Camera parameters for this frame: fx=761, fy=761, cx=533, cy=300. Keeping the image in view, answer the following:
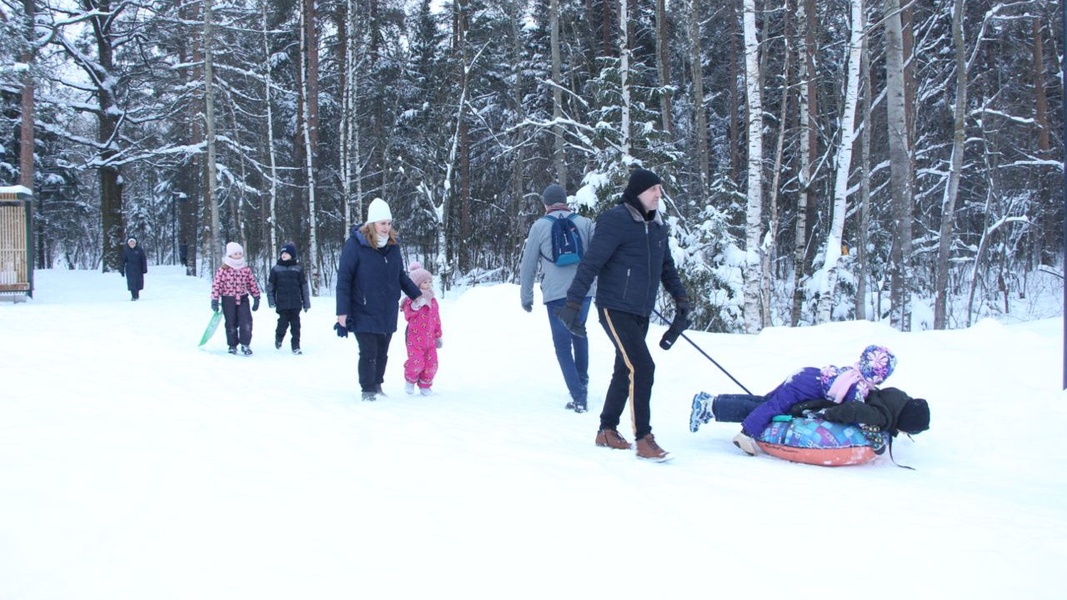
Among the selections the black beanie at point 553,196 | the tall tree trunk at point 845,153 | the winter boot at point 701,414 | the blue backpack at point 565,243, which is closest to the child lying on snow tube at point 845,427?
the winter boot at point 701,414

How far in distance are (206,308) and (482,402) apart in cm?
1183

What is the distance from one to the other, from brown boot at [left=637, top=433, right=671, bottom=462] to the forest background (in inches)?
310

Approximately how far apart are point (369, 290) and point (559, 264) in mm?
1792

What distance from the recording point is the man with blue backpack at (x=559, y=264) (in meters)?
6.66

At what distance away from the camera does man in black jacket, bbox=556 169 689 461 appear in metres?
4.83

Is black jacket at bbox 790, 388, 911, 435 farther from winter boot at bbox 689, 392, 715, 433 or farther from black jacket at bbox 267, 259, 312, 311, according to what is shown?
black jacket at bbox 267, 259, 312, 311

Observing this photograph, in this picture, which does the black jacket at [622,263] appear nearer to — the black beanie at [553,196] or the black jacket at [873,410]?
the black jacket at [873,410]

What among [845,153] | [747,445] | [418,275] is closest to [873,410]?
[747,445]

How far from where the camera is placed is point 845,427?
489 centimetres

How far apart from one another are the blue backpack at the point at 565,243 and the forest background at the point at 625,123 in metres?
6.49

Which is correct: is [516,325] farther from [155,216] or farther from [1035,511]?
[155,216]

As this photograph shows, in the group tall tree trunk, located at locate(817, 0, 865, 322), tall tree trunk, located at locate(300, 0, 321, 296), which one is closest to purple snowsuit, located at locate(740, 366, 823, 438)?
tall tree trunk, located at locate(817, 0, 865, 322)

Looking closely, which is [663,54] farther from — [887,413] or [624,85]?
[887,413]

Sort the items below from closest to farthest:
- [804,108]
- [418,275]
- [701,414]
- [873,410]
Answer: [873,410]
[701,414]
[418,275]
[804,108]
